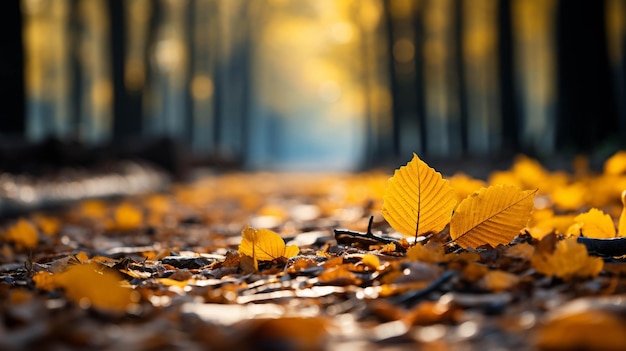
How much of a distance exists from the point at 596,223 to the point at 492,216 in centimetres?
47

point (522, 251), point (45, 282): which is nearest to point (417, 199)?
point (522, 251)

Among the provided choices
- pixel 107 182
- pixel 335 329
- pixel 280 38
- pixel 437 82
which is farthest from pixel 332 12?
pixel 335 329

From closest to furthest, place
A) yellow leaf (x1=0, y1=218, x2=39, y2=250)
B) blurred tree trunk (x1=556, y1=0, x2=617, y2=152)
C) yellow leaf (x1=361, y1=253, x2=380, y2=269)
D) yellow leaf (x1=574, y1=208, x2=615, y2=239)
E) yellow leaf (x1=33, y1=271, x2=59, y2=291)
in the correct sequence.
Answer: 1. yellow leaf (x1=33, y1=271, x2=59, y2=291)
2. yellow leaf (x1=361, y1=253, x2=380, y2=269)
3. yellow leaf (x1=574, y1=208, x2=615, y2=239)
4. yellow leaf (x1=0, y1=218, x2=39, y2=250)
5. blurred tree trunk (x1=556, y1=0, x2=617, y2=152)

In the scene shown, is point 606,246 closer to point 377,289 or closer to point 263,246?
point 377,289

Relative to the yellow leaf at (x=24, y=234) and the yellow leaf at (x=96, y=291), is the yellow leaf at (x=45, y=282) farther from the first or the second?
the yellow leaf at (x=24, y=234)

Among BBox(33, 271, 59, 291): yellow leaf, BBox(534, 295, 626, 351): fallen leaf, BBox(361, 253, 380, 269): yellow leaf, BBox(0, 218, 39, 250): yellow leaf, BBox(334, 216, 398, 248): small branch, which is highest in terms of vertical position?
BBox(534, 295, 626, 351): fallen leaf

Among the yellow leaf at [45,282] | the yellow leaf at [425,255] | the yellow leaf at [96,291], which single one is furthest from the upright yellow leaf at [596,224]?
the yellow leaf at [45,282]

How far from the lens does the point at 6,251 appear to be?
10.3 feet

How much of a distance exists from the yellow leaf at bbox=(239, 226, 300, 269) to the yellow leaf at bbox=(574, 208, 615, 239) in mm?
1002

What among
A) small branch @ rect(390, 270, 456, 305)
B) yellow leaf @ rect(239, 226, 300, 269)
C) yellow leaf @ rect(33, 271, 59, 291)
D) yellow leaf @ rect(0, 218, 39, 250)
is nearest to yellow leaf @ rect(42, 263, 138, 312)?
yellow leaf @ rect(33, 271, 59, 291)

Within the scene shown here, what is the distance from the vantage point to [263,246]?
217cm

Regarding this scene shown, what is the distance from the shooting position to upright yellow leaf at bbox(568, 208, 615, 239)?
221cm

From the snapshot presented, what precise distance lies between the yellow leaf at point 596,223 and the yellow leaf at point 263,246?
1.00 m

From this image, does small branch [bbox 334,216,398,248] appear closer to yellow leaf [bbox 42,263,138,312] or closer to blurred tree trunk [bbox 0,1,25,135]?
yellow leaf [bbox 42,263,138,312]
